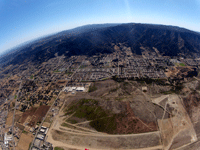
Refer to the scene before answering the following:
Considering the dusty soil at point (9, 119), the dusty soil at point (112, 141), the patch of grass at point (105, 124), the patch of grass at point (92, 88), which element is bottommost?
the dusty soil at point (112, 141)

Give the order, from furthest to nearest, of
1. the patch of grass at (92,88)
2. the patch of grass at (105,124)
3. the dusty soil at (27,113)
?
the patch of grass at (92,88), the dusty soil at (27,113), the patch of grass at (105,124)

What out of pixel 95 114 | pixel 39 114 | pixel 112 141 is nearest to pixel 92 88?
pixel 95 114

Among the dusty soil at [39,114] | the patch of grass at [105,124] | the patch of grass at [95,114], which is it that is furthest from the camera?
the dusty soil at [39,114]

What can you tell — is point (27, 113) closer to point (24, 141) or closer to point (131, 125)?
point (24, 141)

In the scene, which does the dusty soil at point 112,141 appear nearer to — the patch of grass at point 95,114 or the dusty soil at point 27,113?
the patch of grass at point 95,114

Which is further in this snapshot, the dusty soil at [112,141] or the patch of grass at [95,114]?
the patch of grass at [95,114]

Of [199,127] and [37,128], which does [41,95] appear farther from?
[199,127]

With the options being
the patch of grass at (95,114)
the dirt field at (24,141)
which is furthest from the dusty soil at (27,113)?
the patch of grass at (95,114)

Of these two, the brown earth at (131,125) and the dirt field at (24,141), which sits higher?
the dirt field at (24,141)

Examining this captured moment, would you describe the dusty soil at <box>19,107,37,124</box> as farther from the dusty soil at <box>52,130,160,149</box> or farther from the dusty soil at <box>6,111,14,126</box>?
the dusty soil at <box>52,130,160,149</box>
